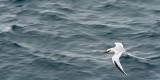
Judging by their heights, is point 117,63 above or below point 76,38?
below

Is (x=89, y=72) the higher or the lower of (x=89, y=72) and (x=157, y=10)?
the lower

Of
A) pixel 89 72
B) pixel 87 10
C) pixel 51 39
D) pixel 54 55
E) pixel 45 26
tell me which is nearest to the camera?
pixel 89 72

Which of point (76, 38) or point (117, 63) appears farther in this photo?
point (76, 38)

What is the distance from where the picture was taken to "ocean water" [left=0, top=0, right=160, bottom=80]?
28.3 meters

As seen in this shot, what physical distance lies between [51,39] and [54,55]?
248cm

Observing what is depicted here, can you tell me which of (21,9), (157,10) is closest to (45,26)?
(21,9)

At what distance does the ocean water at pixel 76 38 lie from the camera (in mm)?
28344

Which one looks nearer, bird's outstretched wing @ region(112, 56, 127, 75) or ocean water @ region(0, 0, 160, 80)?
bird's outstretched wing @ region(112, 56, 127, 75)

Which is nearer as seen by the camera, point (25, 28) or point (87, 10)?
point (25, 28)

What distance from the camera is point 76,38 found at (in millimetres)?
32625

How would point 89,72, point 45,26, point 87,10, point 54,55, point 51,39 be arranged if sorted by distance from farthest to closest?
1. point 87,10
2. point 45,26
3. point 51,39
4. point 54,55
5. point 89,72

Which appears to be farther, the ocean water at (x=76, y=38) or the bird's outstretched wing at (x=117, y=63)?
the ocean water at (x=76, y=38)

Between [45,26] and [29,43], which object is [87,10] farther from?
[29,43]

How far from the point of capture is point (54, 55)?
30250mm
